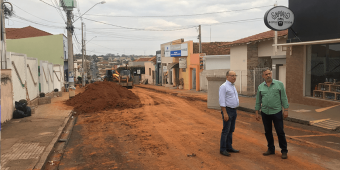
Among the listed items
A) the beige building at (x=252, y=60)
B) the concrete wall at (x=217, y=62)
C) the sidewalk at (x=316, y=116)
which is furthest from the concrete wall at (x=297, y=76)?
the concrete wall at (x=217, y=62)

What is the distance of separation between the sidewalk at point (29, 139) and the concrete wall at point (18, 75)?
5.96 ft

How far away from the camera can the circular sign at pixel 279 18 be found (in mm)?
13797

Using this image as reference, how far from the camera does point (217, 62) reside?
90.4 ft

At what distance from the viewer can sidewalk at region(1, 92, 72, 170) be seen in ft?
20.1

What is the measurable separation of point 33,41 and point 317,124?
3790 cm

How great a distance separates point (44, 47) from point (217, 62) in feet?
81.5

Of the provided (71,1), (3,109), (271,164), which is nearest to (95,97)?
(3,109)

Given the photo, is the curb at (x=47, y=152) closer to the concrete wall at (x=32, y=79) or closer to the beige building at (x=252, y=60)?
the concrete wall at (x=32, y=79)

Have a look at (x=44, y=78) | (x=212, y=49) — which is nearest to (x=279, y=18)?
(x=44, y=78)

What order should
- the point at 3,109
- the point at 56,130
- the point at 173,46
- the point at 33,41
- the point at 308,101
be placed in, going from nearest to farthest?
the point at 56,130, the point at 3,109, the point at 308,101, the point at 173,46, the point at 33,41

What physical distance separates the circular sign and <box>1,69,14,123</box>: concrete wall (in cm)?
1124

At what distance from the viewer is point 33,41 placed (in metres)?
39.2

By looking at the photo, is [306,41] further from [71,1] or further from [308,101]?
[71,1]

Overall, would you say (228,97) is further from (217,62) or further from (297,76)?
(217,62)
